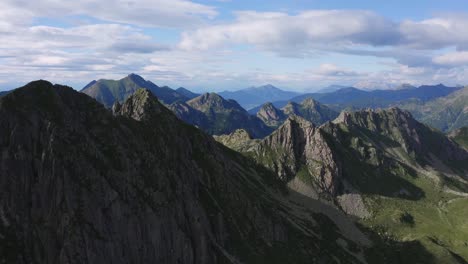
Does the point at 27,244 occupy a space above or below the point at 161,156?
below

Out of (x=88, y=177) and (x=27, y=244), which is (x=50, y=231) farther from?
(x=88, y=177)

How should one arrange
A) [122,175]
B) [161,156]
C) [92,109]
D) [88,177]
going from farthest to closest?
[161,156], [92,109], [122,175], [88,177]

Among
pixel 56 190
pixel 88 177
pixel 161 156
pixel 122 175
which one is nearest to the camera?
pixel 56 190

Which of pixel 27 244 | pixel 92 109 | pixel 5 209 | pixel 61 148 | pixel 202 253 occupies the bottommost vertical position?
pixel 202 253

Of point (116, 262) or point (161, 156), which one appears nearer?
point (116, 262)

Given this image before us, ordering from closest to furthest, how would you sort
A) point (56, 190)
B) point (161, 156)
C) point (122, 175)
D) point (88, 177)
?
point (56, 190), point (88, 177), point (122, 175), point (161, 156)

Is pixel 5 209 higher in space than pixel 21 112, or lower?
lower

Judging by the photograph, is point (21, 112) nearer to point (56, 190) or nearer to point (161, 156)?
point (56, 190)

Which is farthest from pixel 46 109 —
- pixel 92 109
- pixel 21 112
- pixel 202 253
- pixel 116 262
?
pixel 202 253

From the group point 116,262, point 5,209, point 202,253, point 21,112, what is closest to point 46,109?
point 21,112
